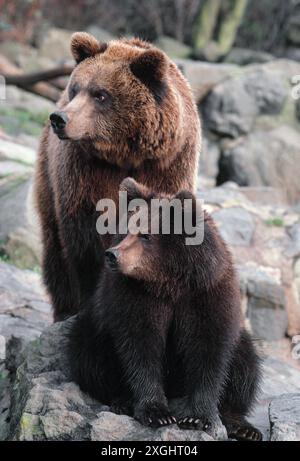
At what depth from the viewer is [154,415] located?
4289mm

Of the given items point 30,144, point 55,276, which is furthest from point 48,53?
point 55,276

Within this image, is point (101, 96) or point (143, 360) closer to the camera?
point (143, 360)

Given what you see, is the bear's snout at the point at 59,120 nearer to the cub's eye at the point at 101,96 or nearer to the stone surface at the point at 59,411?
the cub's eye at the point at 101,96

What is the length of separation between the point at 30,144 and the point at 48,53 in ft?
21.7

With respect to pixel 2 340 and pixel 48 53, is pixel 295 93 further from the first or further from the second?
pixel 2 340

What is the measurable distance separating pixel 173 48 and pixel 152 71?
16319 mm

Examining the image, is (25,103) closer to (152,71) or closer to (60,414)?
(152,71)

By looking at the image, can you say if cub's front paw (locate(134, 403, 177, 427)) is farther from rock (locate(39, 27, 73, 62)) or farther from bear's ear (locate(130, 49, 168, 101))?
rock (locate(39, 27, 73, 62))

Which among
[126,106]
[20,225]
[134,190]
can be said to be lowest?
[20,225]

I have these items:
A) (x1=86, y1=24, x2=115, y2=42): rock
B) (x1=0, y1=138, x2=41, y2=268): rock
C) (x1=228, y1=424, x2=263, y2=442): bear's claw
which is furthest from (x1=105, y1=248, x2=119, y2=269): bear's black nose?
(x1=86, y1=24, x2=115, y2=42): rock

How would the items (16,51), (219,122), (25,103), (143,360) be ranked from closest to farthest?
(143,360)
(219,122)
(25,103)
(16,51)

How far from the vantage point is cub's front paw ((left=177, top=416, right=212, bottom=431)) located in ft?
13.9

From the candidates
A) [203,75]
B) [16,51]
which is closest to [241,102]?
[203,75]

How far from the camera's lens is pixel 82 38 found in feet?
18.6
